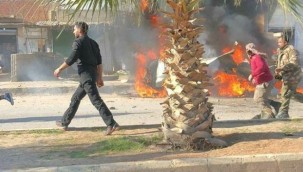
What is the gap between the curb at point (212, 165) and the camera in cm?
A: 457

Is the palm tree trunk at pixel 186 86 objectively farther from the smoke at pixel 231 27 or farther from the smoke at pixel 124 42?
the smoke at pixel 231 27

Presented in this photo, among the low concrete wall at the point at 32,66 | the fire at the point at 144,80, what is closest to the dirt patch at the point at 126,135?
the fire at the point at 144,80

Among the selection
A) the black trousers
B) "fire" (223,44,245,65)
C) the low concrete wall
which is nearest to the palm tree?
the black trousers

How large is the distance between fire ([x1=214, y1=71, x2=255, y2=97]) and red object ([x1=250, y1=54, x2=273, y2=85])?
5076 mm

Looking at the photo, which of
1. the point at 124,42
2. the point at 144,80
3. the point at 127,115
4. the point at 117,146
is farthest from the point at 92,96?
the point at 124,42

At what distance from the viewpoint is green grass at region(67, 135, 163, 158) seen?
5.48 m

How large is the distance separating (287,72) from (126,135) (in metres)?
3.46

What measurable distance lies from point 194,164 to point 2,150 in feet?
8.28

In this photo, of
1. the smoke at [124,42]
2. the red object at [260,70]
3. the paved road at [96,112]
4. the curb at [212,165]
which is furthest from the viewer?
the smoke at [124,42]

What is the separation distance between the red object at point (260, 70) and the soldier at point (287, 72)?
0.26 meters

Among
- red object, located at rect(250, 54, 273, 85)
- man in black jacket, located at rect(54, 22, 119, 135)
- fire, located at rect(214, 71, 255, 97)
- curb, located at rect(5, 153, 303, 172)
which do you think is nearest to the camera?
curb, located at rect(5, 153, 303, 172)

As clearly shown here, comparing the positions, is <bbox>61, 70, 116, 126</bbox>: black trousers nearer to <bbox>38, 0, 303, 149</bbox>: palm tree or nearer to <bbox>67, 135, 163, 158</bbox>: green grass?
<bbox>67, 135, 163, 158</bbox>: green grass

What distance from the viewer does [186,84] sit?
5.48m

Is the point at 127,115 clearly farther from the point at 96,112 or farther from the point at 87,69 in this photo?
the point at 87,69
